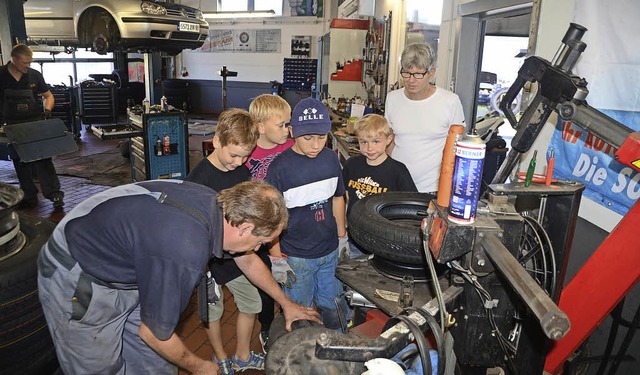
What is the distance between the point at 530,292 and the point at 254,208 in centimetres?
88

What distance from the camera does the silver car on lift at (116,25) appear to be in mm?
5965

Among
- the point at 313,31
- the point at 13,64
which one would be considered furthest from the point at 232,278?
the point at 313,31

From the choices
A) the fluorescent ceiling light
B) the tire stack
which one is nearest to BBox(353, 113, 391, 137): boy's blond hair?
the tire stack

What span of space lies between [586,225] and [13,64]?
17.7 ft

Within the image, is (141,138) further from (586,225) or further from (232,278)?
(586,225)

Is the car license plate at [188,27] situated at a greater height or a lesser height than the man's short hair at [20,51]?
greater

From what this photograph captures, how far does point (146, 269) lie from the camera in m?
1.35

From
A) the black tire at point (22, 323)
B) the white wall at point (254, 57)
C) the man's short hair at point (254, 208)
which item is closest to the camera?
the man's short hair at point (254, 208)

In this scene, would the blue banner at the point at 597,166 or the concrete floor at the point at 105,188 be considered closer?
the blue banner at the point at 597,166

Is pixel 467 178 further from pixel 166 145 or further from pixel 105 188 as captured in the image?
pixel 105 188

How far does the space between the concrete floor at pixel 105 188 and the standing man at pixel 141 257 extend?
0.95m

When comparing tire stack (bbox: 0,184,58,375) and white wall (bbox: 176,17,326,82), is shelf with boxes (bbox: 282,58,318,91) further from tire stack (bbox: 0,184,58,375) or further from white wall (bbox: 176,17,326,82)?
tire stack (bbox: 0,184,58,375)

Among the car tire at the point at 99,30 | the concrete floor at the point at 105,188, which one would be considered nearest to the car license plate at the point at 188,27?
the car tire at the point at 99,30

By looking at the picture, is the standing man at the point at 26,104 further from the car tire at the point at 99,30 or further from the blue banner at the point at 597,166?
the blue banner at the point at 597,166
